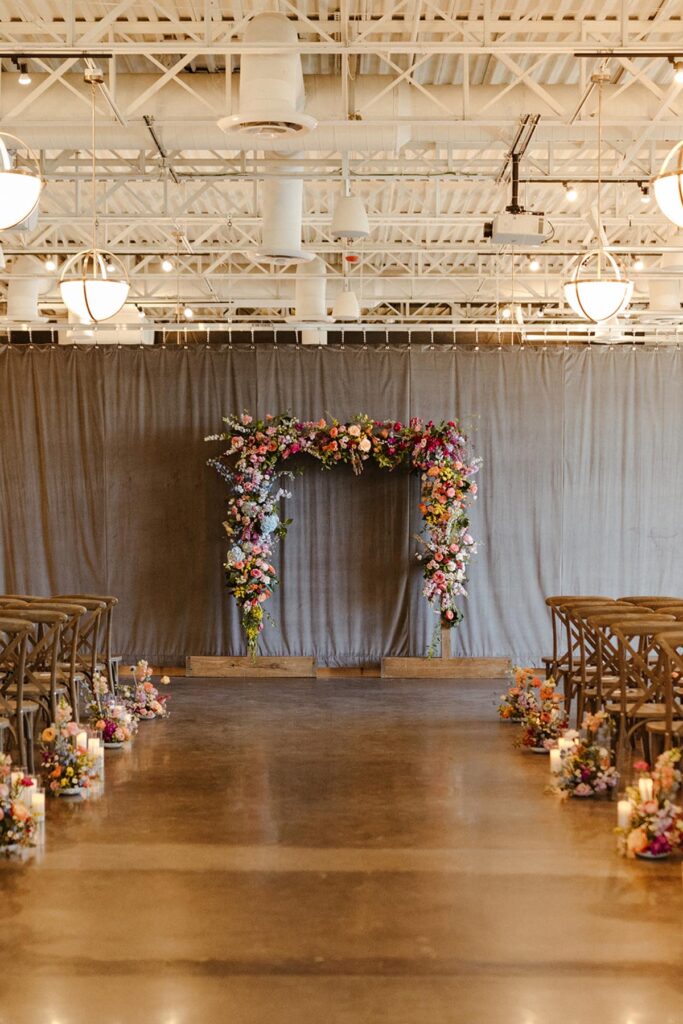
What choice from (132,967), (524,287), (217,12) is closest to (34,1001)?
(132,967)

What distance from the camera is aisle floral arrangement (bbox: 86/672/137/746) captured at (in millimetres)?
9312

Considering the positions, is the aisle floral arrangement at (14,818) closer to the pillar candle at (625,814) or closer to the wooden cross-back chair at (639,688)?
the pillar candle at (625,814)

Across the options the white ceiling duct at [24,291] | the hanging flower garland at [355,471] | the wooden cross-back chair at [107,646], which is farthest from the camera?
the white ceiling duct at [24,291]

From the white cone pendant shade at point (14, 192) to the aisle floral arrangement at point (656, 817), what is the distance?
13.2 feet

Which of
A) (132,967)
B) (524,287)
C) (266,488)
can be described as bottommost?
(132,967)

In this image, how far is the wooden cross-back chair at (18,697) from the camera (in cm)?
729

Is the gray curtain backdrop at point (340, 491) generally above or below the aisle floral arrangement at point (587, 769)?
above

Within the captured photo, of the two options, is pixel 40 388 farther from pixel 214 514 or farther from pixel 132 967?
pixel 132 967

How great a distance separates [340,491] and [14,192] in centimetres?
806

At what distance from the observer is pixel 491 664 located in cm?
1357

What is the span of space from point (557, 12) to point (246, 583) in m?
6.23

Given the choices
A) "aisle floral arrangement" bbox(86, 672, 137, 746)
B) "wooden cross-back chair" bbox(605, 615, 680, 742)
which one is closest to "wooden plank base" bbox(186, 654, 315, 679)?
"aisle floral arrangement" bbox(86, 672, 137, 746)

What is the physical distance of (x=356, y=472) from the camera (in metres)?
13.6

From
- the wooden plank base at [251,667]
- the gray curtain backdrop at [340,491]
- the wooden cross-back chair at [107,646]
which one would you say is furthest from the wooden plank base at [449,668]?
the wooden cross-back chair at [107,646]
